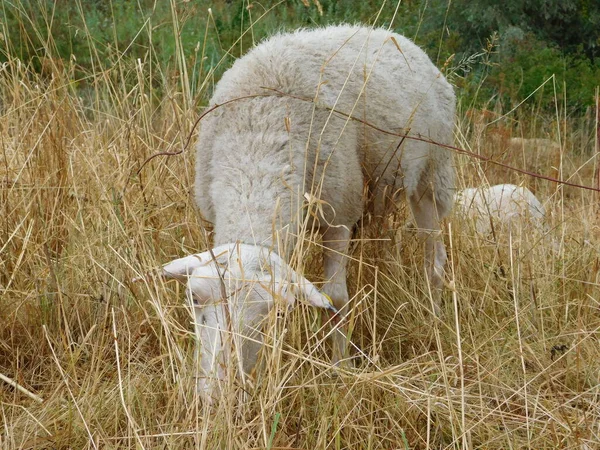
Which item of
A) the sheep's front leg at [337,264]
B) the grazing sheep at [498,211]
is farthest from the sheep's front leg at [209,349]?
the grazing sheep at [498,211]

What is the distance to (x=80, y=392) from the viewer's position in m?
2.90

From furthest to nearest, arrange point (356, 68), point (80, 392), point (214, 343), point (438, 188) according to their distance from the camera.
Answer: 1. point (438, 188)
2. point (356, 68)
3. point (80, 392)
4. point (214, 343)

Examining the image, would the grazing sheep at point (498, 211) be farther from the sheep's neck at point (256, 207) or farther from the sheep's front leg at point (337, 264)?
the sheep's neck at point (256, 207)

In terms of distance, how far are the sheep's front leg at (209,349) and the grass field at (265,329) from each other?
0.16ft

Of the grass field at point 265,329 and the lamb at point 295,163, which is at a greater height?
the lamb at point 295,163

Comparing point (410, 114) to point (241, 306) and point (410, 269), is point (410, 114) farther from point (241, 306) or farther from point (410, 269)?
point (241, 306)

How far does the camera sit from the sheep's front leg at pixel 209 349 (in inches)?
102

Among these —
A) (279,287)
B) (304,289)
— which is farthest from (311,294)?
(279,287)

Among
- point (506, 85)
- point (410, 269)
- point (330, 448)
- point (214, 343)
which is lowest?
point (506, 85)

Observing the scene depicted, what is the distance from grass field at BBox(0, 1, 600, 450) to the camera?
2.70 metres

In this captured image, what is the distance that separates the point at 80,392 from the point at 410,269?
5.91 feet

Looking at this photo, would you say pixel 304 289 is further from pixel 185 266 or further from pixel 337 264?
pixel 337 264

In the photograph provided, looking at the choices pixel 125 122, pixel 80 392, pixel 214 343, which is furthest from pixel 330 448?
pixel 125 122

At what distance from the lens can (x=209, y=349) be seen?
→ 281 centimetres
